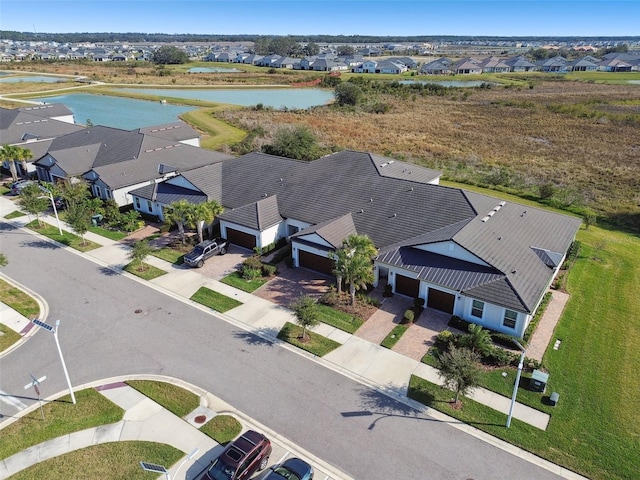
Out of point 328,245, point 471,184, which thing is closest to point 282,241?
point 328,245

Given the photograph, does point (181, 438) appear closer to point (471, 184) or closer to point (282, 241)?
point (282, 241)

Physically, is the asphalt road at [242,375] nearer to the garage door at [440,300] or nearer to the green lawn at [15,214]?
the garage door at [440,300]

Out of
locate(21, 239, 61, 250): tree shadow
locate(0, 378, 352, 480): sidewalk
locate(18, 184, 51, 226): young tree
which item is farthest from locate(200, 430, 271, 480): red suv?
locate(18, 184, 51, 226): young tree

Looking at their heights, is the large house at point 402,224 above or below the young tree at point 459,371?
above

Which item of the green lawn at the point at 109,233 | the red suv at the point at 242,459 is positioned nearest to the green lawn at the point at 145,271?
the green lawn at the point at 109,233

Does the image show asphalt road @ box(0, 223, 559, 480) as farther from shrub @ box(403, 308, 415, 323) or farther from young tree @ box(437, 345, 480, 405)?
shrub @ box(403, 308, 415, 323)

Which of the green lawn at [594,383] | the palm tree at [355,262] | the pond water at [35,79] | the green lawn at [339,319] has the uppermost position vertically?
the pond water at [35,79]
